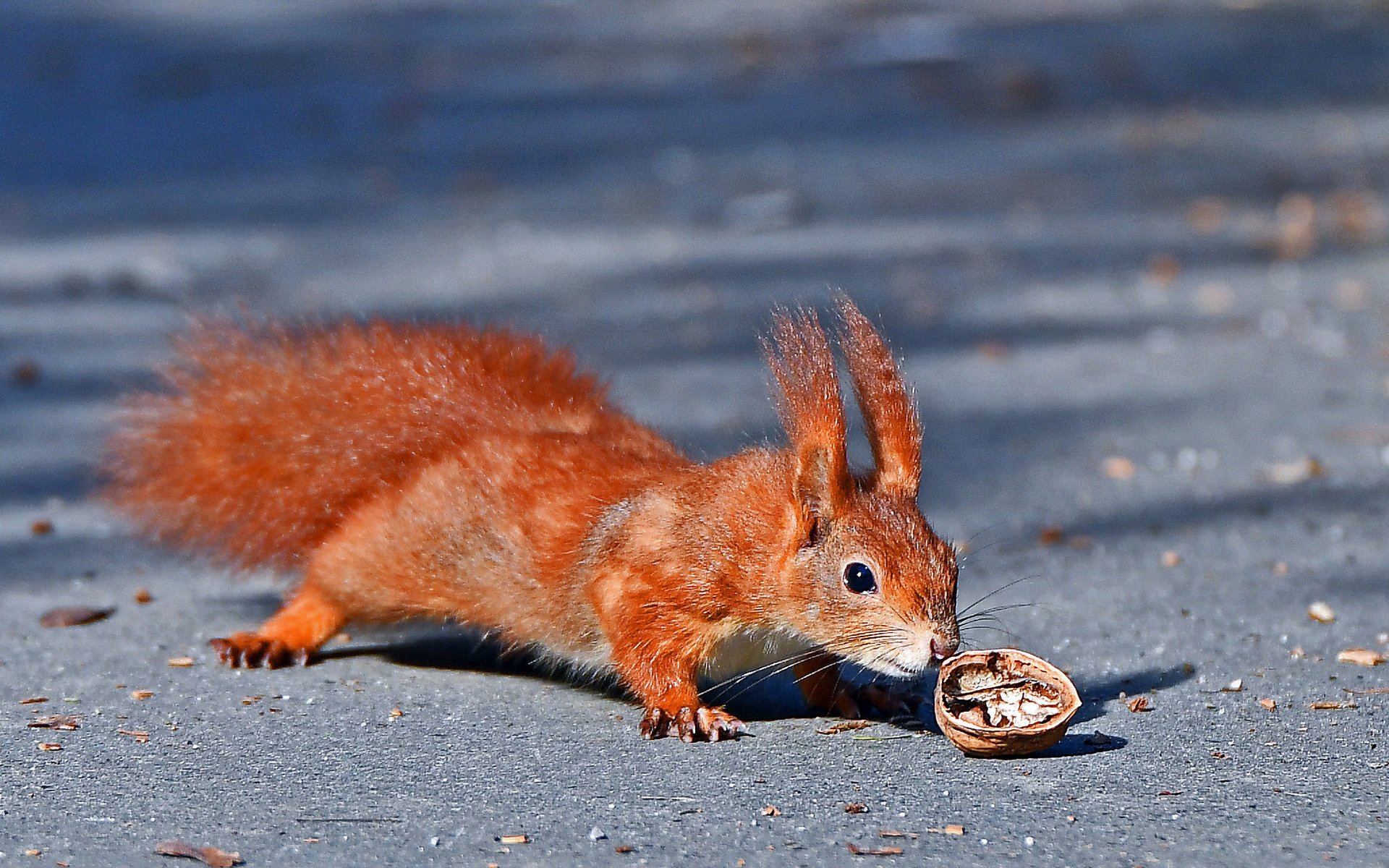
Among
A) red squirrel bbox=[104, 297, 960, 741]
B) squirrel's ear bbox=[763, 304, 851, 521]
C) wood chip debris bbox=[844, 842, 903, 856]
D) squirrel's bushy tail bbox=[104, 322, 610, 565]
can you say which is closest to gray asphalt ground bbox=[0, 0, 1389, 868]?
wood chip debris bbox=[844, 842, 903, 856]

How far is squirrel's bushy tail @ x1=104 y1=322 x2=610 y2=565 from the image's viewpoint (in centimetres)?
378

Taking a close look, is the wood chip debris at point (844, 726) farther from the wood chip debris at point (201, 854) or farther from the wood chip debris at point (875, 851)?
the wood chip debris at point (201, 854)

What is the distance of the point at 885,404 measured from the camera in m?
3.31

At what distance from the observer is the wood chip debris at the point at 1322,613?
409 cm

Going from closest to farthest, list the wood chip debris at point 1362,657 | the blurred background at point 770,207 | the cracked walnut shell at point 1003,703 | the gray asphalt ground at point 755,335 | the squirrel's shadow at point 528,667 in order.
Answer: the gray asphalt ground at point 755,335, the cracked walnut shell at point 1003,703, the squirrel's shadow at point 528,667, the wood chip debris at point 1362,657, the blurred background at point 770,207

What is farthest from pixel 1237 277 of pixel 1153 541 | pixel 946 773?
pixel 946 773

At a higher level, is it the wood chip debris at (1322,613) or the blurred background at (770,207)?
the blurred background at (770,207)

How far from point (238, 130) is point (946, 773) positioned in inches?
339

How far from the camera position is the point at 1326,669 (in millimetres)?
3721

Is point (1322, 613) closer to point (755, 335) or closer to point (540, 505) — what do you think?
point (755, 335)

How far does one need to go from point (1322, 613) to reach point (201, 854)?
2.70 meters

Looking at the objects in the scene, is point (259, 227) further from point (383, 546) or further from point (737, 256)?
point (383, 546)

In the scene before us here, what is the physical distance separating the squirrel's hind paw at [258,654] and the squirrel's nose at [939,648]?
145 cm

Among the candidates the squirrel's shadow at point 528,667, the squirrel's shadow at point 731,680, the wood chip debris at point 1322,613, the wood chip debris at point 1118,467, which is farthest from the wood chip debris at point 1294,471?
the squirrel's shadow at point 528,667
